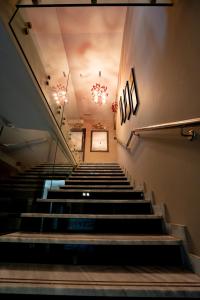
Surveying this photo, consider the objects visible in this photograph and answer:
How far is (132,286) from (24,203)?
4.59ft

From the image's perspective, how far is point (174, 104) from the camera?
4.97ft

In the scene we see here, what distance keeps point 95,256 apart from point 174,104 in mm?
1376

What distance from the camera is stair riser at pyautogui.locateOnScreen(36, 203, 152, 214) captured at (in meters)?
2.08

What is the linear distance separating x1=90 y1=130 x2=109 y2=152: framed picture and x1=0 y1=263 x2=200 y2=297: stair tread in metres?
7.19

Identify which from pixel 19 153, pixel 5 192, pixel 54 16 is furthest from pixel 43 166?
pixel 54 16

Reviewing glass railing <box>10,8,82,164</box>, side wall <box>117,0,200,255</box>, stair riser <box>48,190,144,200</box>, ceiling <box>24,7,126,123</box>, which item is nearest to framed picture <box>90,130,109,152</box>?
glass railing <box>10,8,82,164</box>

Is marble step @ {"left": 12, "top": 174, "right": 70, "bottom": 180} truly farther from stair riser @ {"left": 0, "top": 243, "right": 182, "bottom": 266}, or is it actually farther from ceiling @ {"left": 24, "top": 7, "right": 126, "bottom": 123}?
ceiling @ {"left": 24, "top": 7, "right": 126, "bottom": 123}

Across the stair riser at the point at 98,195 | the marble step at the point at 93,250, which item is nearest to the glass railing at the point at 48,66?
the stair riser at the point at 98,195

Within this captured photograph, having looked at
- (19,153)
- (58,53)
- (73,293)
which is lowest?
(73,293)

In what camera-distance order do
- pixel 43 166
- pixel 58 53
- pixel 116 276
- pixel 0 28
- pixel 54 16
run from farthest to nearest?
1. pixel 58 53
2. pixel 54 16
3. pixel 43 166
4. pixel 0 28
5. pixel 116 276

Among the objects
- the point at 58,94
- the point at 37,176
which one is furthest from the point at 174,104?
the point at 58,94

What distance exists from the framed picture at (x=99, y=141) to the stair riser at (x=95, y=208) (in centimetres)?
621

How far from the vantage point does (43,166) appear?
255 centimetres

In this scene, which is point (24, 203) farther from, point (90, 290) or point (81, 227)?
point (90, 290)
